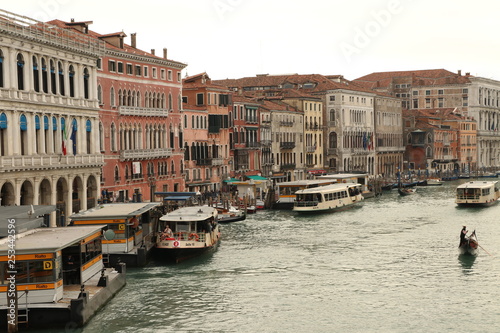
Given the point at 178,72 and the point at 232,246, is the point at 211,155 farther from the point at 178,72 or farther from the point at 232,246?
the point at 232,246

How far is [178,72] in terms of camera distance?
159 feet

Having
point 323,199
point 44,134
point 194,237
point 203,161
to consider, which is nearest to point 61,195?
point 44,134

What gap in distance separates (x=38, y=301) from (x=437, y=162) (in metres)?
75.7

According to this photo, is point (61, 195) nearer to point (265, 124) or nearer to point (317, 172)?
point (265, 124)

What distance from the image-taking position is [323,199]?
44250 millimetres

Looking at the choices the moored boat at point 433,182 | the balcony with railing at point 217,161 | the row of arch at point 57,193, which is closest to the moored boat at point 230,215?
the row of arch at point 57,193

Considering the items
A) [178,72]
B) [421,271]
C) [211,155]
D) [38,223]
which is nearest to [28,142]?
[38,223]

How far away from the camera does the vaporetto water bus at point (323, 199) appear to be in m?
43.2

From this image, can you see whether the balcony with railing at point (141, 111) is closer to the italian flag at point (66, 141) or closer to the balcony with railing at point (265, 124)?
the italian flag at point (66, 141)

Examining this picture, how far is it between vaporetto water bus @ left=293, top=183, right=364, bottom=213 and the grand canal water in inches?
288

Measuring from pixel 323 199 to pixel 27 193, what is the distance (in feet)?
57.8

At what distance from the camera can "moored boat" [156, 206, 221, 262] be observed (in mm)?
26297

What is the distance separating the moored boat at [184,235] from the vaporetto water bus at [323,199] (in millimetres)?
15018

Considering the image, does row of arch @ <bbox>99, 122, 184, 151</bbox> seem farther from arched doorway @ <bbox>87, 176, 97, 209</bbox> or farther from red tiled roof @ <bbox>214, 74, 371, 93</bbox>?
red tiled roof @ <bbox>214, 74, 371, 93</bbox>
